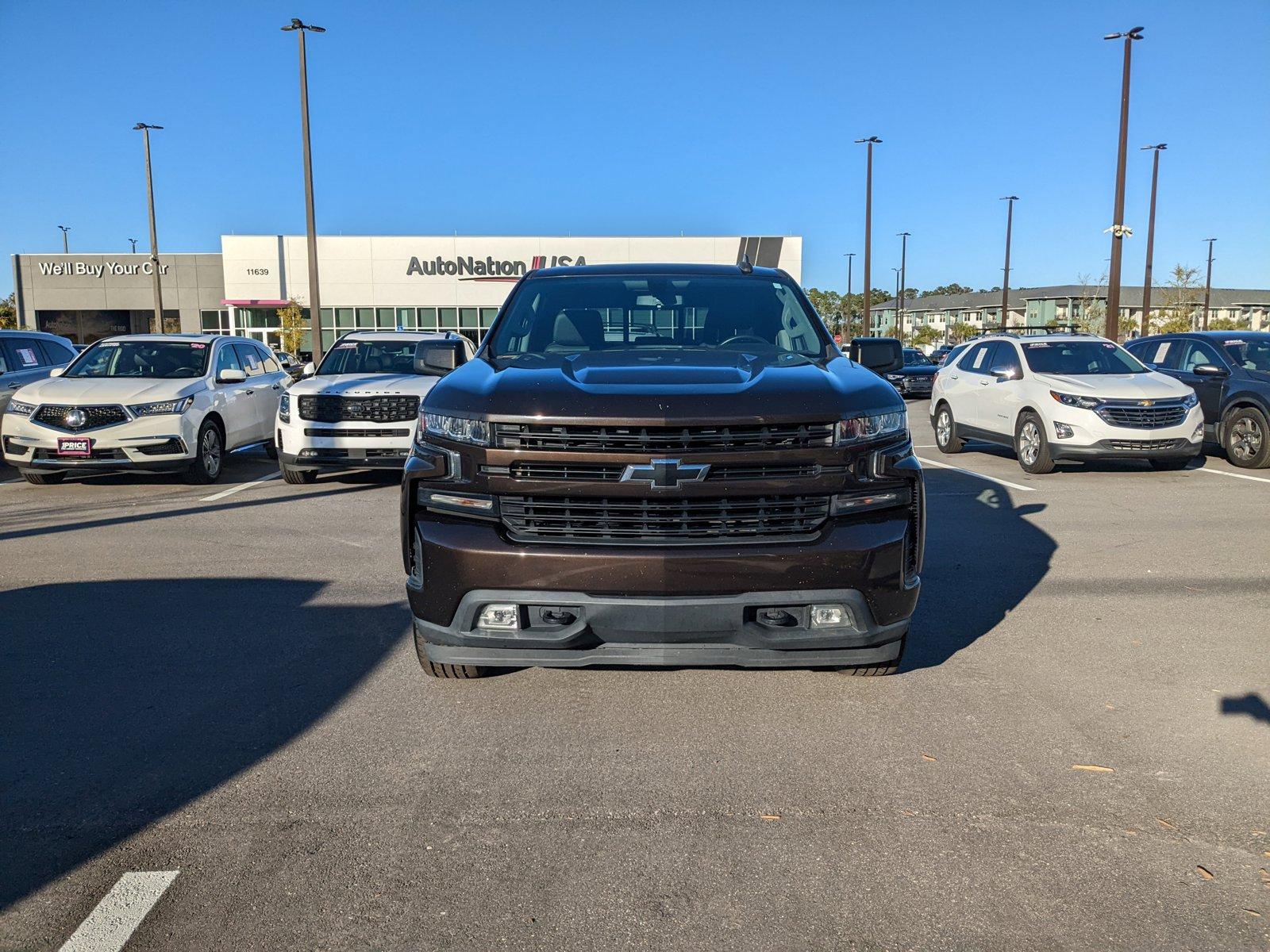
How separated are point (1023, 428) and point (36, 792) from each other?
37.0 ft

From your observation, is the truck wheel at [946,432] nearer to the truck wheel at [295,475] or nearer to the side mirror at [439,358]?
the truck wheel at [295,475]

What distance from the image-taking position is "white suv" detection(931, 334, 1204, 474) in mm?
11578

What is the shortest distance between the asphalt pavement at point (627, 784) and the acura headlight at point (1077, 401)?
18.3 feet

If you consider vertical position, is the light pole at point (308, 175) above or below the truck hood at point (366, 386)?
above

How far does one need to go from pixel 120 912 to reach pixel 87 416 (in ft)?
29.5

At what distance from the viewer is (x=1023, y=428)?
1236 centimetres

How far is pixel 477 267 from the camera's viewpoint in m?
48.6

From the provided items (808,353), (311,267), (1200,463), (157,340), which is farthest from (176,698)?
(311,267)

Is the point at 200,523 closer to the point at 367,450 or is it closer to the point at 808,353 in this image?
the point at 367,450

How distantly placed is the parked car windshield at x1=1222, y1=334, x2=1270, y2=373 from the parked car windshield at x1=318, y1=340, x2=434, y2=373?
10.4 metres

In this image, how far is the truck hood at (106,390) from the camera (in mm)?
10508

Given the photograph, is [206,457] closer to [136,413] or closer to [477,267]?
[136,413]

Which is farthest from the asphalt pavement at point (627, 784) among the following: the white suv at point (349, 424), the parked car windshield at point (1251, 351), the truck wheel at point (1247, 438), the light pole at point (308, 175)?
the light pole at point (308, 175)

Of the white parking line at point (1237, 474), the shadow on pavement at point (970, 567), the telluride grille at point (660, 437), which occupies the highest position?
the telluride grille at point (660, 437)
